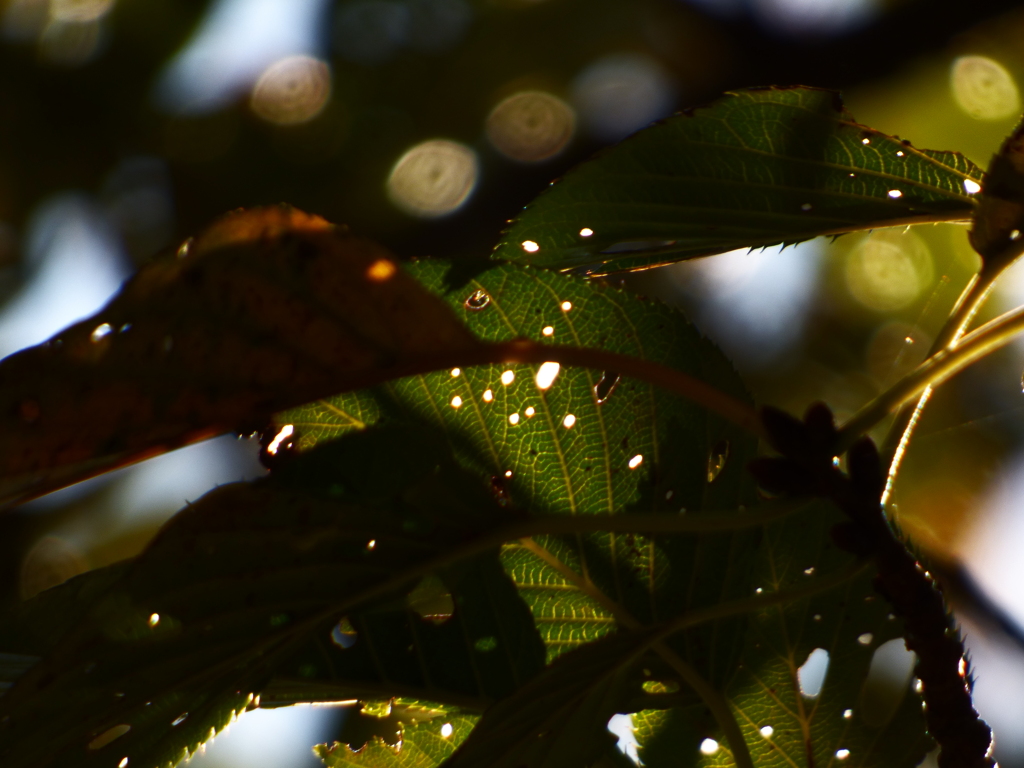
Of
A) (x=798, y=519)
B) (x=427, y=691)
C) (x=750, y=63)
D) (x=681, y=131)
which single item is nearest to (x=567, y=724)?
(x=427, y=691)

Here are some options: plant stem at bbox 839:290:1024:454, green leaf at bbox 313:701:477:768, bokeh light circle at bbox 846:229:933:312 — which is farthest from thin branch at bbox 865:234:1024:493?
bokeh light circle at bbox 846:229:933:312

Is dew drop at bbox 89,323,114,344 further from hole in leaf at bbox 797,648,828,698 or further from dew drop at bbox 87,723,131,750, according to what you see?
hole in leaf at bbox 797,648,828,698

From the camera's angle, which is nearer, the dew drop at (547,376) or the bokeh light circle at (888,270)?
the dew drop at (547,376)

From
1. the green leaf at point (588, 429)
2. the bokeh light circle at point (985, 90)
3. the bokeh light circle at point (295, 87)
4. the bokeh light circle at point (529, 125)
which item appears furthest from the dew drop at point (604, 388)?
the bokeh light circle at point (295, 87)

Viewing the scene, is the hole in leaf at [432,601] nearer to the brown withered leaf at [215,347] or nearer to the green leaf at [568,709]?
the green leaf at [568,709]

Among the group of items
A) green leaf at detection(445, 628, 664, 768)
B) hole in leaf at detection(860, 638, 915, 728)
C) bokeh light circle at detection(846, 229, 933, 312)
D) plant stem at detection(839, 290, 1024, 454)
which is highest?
bokeh light circle at detection(846, 229, 933, 312)

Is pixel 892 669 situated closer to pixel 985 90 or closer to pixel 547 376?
pixel 547 376

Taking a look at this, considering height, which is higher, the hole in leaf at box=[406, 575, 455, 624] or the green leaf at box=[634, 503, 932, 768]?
the hole in leaf at box=[406, 575, 455, 624]
